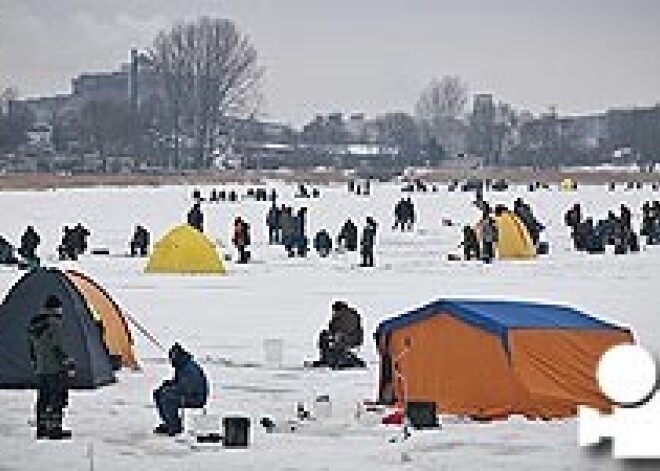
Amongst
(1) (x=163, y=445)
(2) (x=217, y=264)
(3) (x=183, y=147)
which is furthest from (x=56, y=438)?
(3) (x=183, y=147)

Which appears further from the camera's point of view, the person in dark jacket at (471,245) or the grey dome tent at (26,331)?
the person in dark jacket at (471,245)

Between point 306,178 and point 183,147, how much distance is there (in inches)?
1038

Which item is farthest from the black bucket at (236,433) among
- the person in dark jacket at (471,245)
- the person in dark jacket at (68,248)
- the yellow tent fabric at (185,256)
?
the person in dark jacket at (68,248)

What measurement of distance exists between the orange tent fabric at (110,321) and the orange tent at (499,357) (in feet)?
12.7

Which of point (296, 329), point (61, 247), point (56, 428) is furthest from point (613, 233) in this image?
point (56, 428)

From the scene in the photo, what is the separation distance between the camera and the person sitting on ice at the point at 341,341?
13234mm

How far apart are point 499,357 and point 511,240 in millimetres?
19038

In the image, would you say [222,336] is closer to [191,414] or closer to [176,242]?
[191,414]

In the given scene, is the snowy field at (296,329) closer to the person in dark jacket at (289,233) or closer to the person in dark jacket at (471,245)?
the person in dark jacket at (289,233)

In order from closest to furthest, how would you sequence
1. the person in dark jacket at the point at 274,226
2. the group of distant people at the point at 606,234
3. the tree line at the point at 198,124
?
1. the group of distant people at the point at 606,234
2. the person in dark jacket at the point at 274,226
3. the tree line at the point at 198,124

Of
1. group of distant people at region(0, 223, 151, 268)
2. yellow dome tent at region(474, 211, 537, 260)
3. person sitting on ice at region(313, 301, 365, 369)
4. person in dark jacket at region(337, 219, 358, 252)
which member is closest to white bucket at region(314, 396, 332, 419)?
person sitting on ice at region(313, 301, 365, 369)

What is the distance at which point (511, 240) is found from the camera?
2873 cm

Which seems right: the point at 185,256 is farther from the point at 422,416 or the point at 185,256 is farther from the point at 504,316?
the point at 422,416

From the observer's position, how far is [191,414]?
33.7 feet
